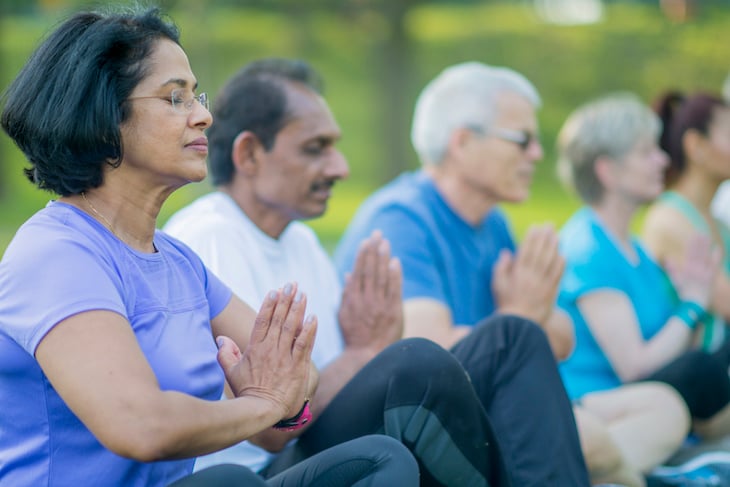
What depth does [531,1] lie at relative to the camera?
737 inches

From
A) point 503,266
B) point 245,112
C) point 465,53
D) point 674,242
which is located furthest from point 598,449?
point 465,53

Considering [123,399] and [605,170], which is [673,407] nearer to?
[605,170]

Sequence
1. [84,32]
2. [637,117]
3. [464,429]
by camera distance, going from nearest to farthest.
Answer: [84,32]
[464,429]
[637,117]

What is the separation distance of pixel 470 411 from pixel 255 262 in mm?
895

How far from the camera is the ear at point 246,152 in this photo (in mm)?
3236

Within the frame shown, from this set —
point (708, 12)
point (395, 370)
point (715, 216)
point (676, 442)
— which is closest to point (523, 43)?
point (708, 12)

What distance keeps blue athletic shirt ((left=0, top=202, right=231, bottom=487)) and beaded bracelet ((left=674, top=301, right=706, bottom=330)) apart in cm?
252

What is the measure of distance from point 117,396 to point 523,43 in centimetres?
1780

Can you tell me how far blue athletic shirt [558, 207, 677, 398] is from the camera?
4055 mm

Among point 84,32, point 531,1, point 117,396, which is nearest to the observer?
point 117,396

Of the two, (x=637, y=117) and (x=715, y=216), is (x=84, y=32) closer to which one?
(x=637, y=117)

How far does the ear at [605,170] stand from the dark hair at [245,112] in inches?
63.6

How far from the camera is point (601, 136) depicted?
446cm

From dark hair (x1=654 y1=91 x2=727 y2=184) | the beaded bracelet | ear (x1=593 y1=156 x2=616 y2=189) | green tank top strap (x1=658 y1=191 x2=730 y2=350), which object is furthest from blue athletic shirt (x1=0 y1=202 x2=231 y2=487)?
dark hair (x1=654 y1=91 x2=727 y2=184)
